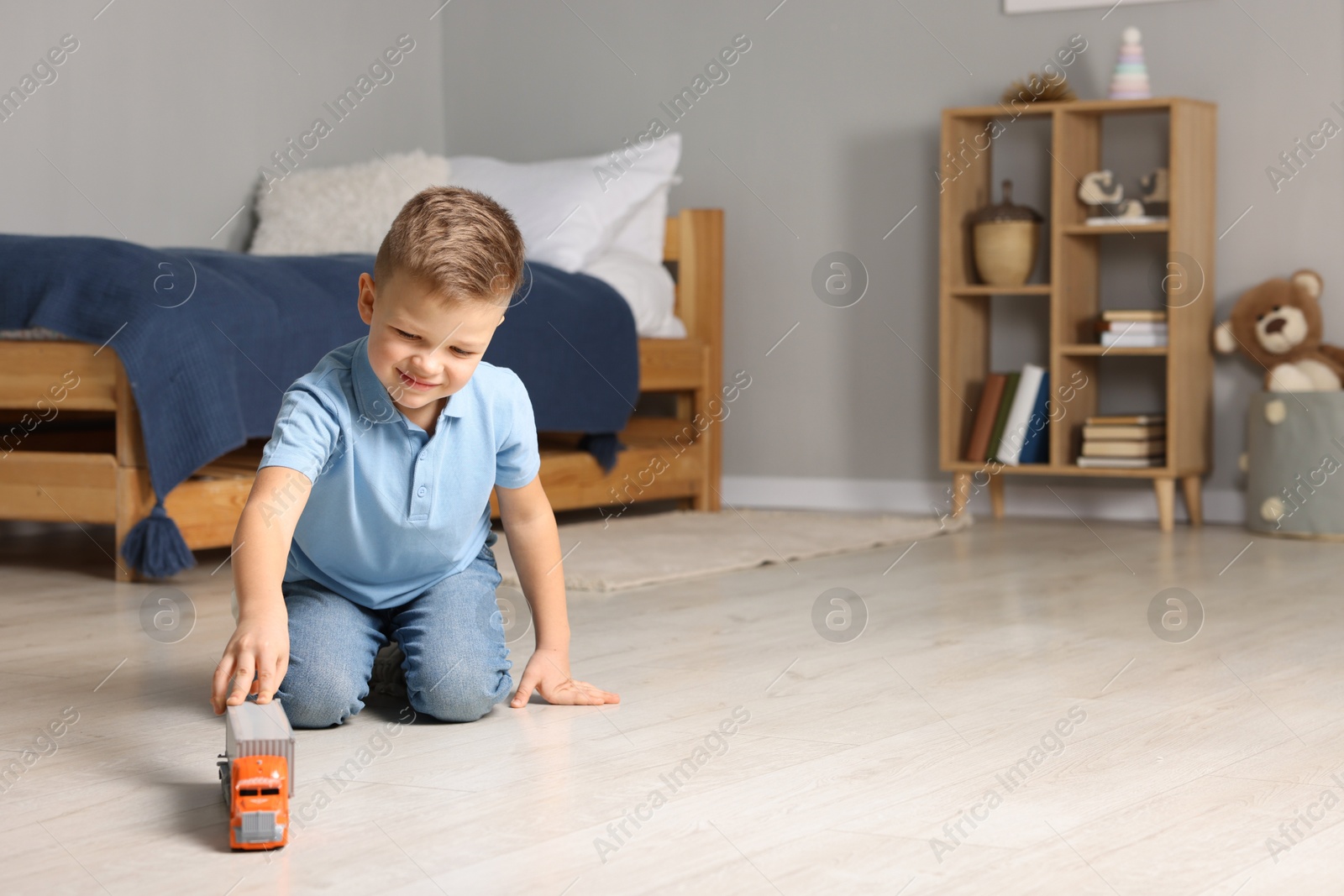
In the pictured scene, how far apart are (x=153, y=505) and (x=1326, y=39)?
2433 mm

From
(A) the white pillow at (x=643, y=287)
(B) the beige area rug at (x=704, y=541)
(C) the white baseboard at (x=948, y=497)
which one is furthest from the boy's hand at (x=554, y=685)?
(C) the white baseboard at (x=948, y=497)

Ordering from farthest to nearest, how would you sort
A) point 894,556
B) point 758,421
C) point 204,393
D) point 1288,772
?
point 758,421, point 894,556, point 204,393, point 1288,772

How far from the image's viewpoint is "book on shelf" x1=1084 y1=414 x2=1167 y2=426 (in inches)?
122

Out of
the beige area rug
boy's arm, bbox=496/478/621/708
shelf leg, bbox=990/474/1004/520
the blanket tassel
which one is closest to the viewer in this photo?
boy's arm, bbox=496/478/621/708

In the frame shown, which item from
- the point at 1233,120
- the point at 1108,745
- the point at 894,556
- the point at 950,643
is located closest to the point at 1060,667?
the point at 950,643

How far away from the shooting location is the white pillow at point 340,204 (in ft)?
10.8

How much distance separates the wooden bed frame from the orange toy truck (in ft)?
4.21

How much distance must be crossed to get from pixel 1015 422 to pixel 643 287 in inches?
33.5

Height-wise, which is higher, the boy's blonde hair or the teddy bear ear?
the boy's blonde hair

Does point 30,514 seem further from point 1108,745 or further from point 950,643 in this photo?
point 1108,745

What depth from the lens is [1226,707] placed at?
141cm

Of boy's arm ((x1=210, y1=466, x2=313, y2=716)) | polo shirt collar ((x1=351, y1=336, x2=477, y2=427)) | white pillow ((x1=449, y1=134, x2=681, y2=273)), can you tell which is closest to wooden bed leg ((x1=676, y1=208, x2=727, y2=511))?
white pillow ((x1=449, y1=134, x2=681, y2=273))

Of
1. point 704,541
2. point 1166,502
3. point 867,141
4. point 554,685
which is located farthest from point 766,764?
point 867,141

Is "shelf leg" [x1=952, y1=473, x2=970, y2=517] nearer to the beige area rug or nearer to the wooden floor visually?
the beige area rug
